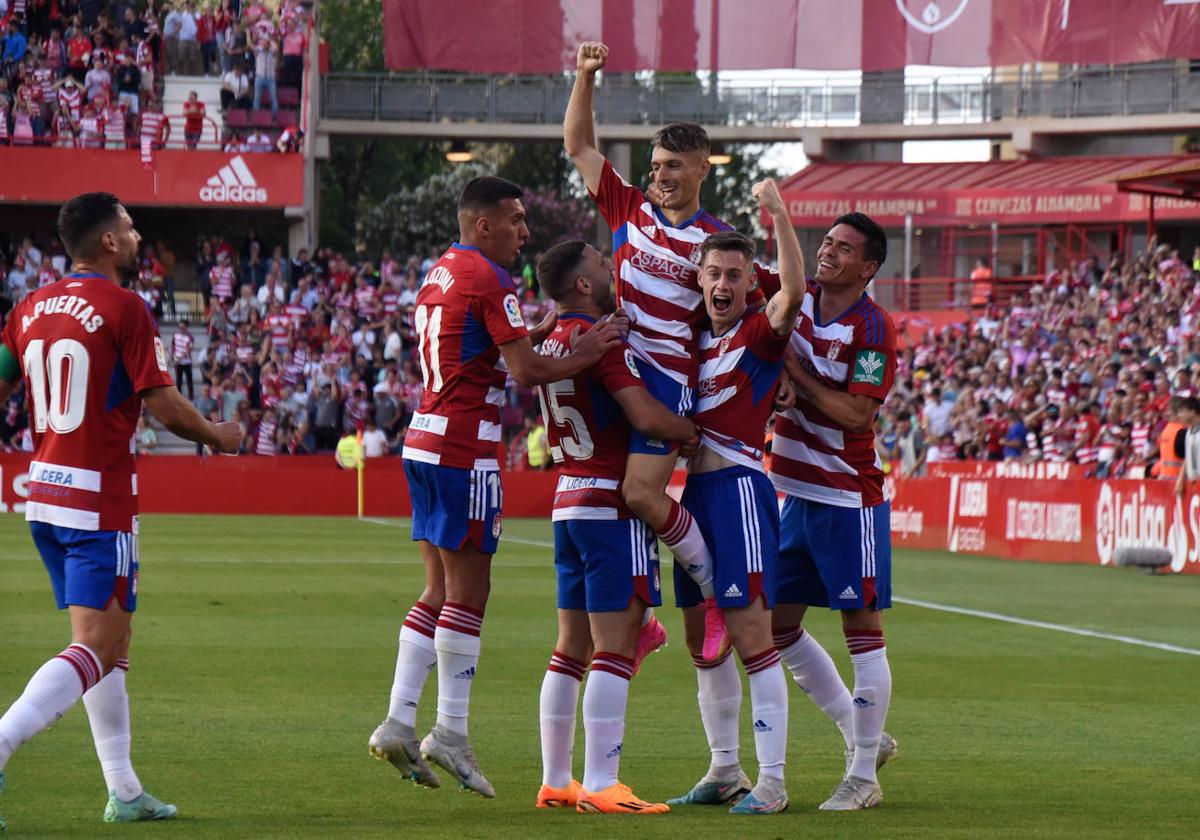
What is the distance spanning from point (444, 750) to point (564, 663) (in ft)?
2.12

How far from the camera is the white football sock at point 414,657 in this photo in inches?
301

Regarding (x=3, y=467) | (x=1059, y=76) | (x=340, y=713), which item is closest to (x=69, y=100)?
(x=3, y=467)

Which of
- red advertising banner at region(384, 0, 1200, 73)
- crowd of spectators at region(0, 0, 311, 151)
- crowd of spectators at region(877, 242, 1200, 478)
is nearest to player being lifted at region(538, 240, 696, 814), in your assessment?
crowd of spectators at region(877, 242, 1200, 478)

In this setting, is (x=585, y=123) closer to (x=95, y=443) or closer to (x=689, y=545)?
(x=689, y=545)

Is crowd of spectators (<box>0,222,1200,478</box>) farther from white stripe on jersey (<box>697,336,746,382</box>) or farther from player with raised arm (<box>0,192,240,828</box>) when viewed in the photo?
player with raised arm (<box>0,192,240,828</box>)

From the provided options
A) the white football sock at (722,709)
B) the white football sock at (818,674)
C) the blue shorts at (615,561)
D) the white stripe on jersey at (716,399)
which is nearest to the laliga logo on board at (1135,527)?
the white football sock at (818,674)

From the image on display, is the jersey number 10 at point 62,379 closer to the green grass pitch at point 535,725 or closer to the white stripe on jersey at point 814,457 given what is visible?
the green grass pitch at point 535,725

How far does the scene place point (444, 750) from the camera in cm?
753

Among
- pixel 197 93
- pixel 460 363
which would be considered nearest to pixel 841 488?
pixel 460 363

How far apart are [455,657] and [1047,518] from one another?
684 inches

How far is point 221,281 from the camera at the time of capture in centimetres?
4172

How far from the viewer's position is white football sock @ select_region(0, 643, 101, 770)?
6.49 m

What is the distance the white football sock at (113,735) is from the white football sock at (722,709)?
7.37ft

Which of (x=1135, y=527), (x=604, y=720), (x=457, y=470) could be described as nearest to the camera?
(x=604, y=720)
